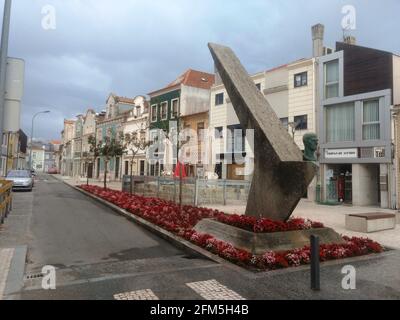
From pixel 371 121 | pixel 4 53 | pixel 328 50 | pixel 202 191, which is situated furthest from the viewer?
pixel 328 50

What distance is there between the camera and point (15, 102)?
6703 millimetres

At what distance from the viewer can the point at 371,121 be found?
68.2ft

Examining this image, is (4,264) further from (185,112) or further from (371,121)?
(185,112)

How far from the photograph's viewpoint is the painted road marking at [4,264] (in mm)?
5338

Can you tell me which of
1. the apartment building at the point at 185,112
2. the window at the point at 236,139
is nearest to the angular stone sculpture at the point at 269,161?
the window at the point at 236,139

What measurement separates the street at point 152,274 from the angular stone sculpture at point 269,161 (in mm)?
1624

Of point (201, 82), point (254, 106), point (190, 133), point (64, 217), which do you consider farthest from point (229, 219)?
point (201, 82)

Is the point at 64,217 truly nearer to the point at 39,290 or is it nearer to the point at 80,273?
the point at 80,273

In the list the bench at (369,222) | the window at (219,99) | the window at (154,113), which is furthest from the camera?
the window at (154,113)

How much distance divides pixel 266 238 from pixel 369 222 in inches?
207

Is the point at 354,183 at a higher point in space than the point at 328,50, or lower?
lower

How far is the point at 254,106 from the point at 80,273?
5369mm

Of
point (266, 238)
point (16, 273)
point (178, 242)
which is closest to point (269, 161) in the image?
point (266, 238)

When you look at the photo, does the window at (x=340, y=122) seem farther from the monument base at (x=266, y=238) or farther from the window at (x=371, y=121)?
the monument base at (x=266, y=238)
